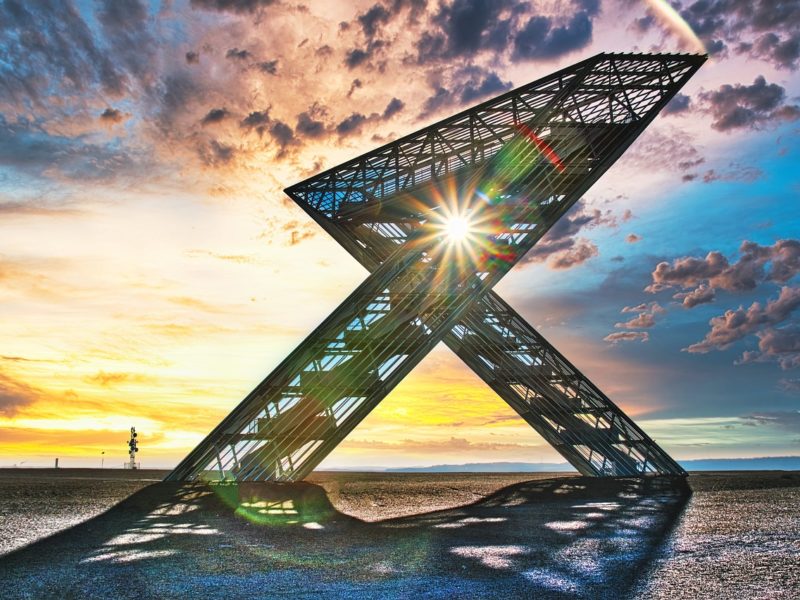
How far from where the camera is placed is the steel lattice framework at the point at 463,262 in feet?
72.0

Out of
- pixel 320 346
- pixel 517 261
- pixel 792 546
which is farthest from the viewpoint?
pixel 517 261

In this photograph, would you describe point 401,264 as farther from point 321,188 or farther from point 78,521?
point 78,521

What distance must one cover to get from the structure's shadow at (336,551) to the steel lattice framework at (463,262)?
4.17 meters

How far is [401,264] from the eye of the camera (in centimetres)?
2252

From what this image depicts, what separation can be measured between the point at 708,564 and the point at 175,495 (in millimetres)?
13419

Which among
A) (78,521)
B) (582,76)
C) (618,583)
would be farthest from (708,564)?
(582,76)

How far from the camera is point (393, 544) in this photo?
11852 millimetres

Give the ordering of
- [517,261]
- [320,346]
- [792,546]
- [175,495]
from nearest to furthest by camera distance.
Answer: [792,546], [175,495], [320,346], [517,261]

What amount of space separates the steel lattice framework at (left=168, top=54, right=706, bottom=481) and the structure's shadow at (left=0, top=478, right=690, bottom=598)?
4.17 m

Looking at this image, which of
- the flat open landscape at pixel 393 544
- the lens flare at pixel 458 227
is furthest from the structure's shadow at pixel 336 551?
the lens flare at pixel 458 227

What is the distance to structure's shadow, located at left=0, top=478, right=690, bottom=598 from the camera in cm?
873

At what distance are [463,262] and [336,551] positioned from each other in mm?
13331

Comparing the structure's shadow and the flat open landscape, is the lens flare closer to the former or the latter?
the flat open landscape

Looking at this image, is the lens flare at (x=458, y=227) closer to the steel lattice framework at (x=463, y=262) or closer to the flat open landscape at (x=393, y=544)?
the steel lattice framework at (x=463, y=262)
